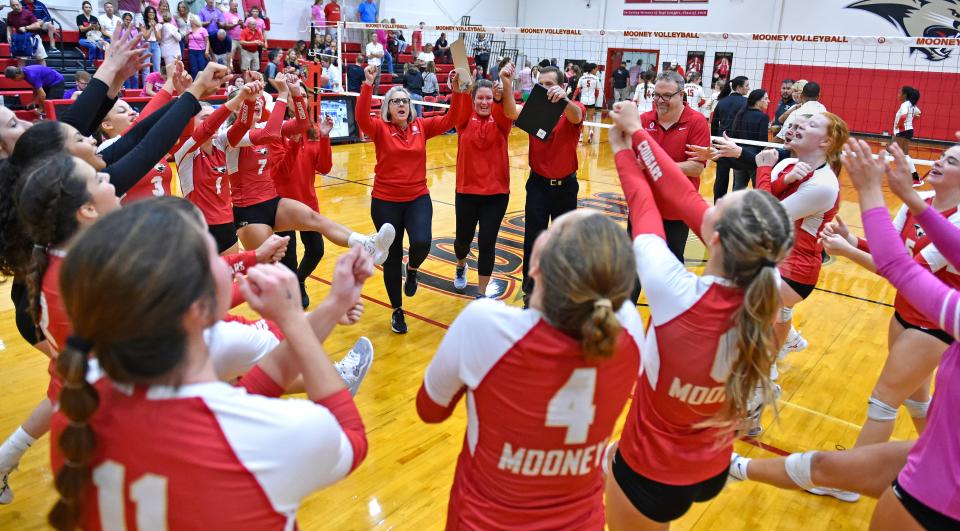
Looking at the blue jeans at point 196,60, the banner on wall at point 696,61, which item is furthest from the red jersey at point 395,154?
the banner on wall at point 696,61

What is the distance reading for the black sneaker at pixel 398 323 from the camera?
523 cm

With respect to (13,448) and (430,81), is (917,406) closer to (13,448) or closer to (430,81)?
(13,448)

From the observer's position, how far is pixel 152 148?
8.92ft

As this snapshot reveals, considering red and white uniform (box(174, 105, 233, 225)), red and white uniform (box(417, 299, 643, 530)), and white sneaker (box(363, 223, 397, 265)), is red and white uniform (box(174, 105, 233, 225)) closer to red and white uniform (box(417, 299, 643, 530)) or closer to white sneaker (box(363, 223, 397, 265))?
white sneaker (box(363, 223, 397, 265))

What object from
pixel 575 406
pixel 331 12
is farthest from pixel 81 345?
pixel 331 12

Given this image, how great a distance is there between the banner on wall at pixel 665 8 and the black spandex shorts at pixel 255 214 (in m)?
20.7

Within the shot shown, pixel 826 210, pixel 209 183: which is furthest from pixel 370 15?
pixel 826 210

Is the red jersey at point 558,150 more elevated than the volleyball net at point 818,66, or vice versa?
the volleyball net at point 818,66

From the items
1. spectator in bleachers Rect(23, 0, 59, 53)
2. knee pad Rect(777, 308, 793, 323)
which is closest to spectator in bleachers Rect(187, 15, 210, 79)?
spectator in bleachers Rect(23, 0, 59, 53)

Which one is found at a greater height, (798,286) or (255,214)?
(255,214)

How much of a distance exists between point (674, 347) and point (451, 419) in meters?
2.21

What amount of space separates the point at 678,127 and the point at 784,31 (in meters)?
18.7

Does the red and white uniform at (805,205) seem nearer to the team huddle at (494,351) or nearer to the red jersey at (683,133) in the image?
the team huddle at (494,351)

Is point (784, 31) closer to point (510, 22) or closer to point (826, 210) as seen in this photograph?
point (510, 22)
